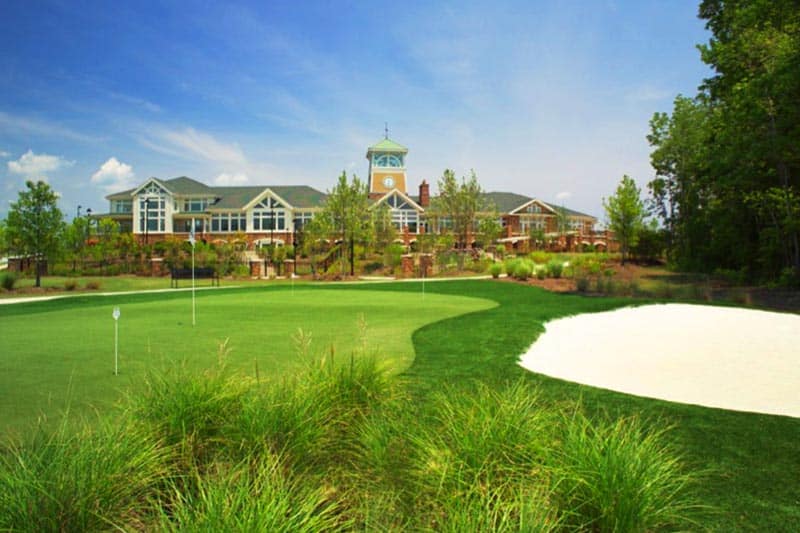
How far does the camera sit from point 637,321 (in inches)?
539

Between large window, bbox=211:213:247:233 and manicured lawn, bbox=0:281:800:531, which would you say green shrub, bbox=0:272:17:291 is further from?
large window, bbox=211:213:247:233

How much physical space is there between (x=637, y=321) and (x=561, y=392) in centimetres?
827

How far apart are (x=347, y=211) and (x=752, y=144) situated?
23.4 metres

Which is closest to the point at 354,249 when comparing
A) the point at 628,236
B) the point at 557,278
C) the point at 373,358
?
the point at 557,278

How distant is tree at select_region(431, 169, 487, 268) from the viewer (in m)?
45.2

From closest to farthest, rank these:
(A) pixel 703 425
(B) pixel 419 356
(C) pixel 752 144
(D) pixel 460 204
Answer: (A) pixel 703 425 → (B) pixel 419 356 → (C) pixel 752 144 → (D) pixel 460 204

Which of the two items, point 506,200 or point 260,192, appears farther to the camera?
point 506,200

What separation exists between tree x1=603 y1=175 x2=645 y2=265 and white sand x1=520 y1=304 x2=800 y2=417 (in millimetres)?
25659

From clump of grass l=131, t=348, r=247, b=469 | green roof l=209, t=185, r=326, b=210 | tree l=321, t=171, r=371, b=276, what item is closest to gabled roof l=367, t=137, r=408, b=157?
green roof l=209, t=185, r=326, b=210

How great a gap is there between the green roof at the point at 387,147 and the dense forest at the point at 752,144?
123 feet

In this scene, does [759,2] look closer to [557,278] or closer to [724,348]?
[557,278]

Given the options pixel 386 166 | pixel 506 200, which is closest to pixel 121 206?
pixel 386 166

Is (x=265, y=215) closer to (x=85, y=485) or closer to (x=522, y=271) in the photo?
(x=522, y=271)

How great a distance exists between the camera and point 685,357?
362 inches
